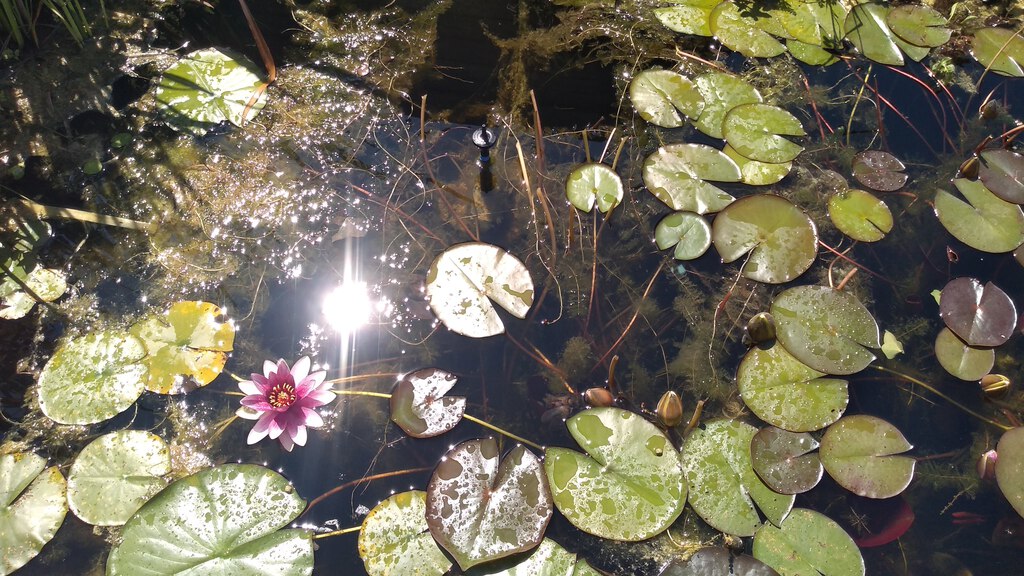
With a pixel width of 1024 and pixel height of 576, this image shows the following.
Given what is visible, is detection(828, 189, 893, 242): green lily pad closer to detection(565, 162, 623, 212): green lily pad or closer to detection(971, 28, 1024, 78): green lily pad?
detection(565, 162, 623, 212): green lily pad

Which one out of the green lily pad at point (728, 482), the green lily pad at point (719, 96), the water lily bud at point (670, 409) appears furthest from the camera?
the green lily pad at point (719, 96)

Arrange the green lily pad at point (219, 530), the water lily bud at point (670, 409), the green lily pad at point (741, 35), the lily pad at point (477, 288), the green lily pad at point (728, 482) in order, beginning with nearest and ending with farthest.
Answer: the green lily pad at point (219, 530) < the green lily pad at point (728, 482) < the water lily bud at point (670, 409) < the lily pad at point (477, 288) < the green lily pad at point (741, 35)

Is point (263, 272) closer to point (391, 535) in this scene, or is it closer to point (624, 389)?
point (391, 535)

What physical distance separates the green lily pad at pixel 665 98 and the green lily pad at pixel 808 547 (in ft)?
7.07

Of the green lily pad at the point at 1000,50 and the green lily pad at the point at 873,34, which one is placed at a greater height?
the green lily pad at the point at 873,34

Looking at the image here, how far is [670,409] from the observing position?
8.13 feet

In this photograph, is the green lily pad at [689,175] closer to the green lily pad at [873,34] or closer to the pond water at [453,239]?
the pond water at [453,239]

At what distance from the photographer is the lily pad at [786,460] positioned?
2.36 meters

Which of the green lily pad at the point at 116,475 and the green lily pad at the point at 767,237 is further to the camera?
the green lily pad at the point at 767,237

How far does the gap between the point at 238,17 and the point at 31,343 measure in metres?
2.32

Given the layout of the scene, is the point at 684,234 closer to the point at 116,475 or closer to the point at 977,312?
the point at 977,312

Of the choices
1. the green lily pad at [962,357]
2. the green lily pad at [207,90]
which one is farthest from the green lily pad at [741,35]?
the green lily pad at [207,90]

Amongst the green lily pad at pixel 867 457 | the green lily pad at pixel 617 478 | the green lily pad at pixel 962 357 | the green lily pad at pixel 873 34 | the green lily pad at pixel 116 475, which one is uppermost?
the green lily pad at pixel 873 34

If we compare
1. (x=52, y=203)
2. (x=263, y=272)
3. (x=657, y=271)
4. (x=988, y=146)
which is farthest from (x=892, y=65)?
(x=52, y=203)
